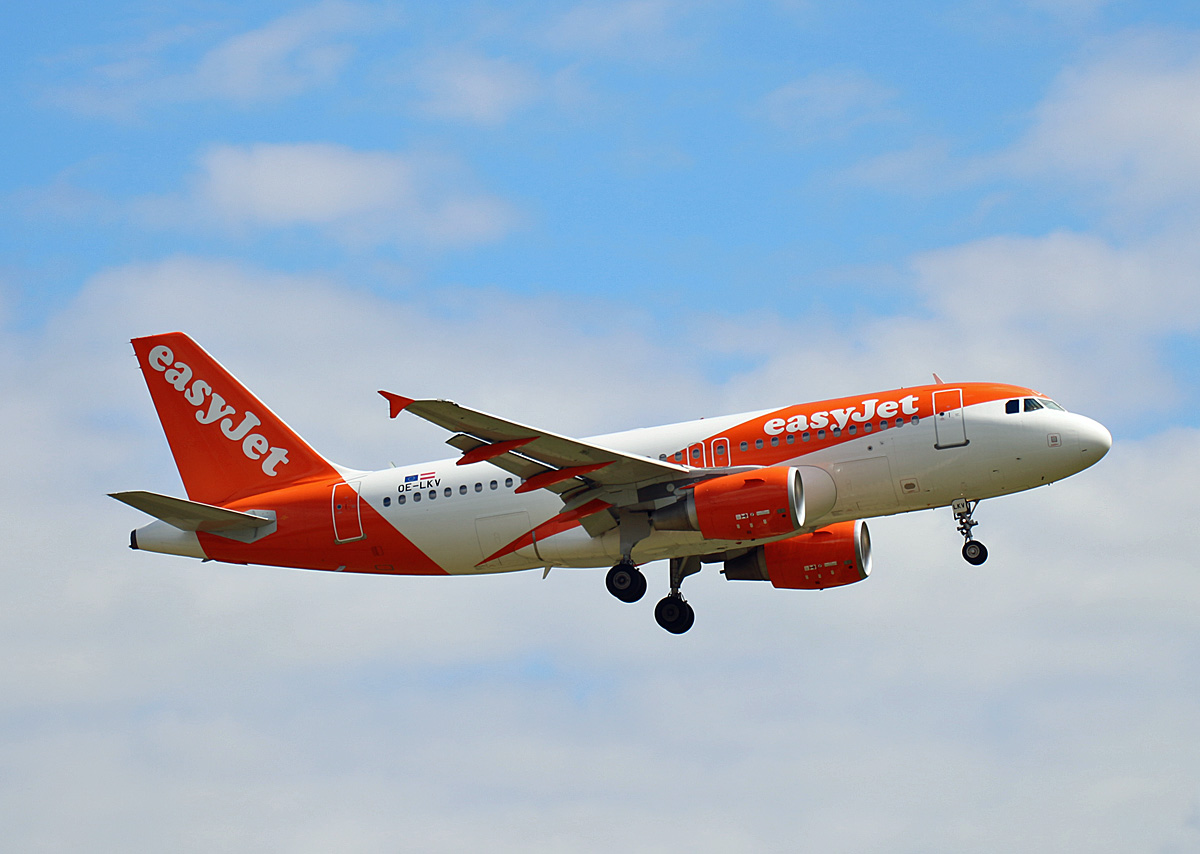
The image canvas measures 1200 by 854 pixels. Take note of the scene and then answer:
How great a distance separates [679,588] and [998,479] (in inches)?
378

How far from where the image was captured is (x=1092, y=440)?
3609 cm

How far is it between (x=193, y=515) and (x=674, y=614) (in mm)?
12973

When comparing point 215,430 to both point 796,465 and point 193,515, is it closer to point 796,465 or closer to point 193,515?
point 193,515

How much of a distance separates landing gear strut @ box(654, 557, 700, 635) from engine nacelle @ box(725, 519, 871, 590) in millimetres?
1707


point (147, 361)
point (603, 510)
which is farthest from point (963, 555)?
point (147, 361)

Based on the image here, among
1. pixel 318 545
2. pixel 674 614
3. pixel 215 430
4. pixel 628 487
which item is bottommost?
pixel 674 614

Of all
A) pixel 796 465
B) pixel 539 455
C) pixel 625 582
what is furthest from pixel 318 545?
pixel 796 465

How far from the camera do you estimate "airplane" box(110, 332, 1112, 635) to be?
118 feet

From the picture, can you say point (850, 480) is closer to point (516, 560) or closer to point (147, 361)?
point (516, 560)

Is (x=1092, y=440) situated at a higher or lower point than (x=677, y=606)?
higher

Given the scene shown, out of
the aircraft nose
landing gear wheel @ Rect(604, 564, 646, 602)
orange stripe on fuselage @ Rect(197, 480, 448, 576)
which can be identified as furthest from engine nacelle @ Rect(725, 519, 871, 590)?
orange stripe on fuselage @ Rect(197, 480, 448, 576)

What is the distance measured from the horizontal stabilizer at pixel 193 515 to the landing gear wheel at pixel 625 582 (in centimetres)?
952

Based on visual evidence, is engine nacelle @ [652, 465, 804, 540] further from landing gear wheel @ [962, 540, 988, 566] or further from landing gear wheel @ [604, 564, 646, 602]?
landing gear wheel @ [962, 540, 988, 566]

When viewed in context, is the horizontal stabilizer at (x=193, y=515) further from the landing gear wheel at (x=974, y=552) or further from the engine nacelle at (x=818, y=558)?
the landing gear wheel at (x=974, y=552)
